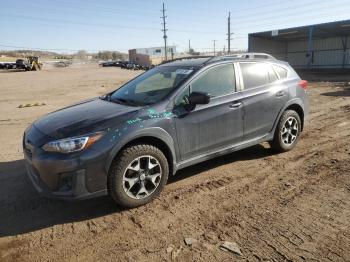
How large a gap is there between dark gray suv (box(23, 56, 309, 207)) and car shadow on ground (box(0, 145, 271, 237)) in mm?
378

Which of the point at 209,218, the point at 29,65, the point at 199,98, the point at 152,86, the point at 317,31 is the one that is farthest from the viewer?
the point at 29,65

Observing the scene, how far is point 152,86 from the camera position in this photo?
500cm

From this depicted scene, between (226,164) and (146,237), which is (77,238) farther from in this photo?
(226,164)

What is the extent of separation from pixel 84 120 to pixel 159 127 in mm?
899

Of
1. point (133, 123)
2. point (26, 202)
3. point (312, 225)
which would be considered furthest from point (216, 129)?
point (26, 202)

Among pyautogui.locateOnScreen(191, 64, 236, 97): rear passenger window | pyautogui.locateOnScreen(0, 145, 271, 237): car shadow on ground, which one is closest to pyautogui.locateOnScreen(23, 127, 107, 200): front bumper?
pyautogui.locateOnScreen(0, 145, 271, 237): car shadow on ground

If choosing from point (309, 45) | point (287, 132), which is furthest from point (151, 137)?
point (309, 45)

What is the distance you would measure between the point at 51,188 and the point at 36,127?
0.97 meters

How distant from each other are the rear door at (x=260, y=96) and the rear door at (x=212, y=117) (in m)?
0.20

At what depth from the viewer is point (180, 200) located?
4.18m

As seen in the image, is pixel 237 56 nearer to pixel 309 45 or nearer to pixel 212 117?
pixel 212 117

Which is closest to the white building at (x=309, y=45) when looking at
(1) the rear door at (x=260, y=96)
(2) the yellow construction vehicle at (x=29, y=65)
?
(1) the rear door at (x=260, y=96)

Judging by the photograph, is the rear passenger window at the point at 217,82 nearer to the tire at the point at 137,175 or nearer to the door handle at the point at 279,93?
the door handle at the point at 279,93

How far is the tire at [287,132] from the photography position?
18.5ft
